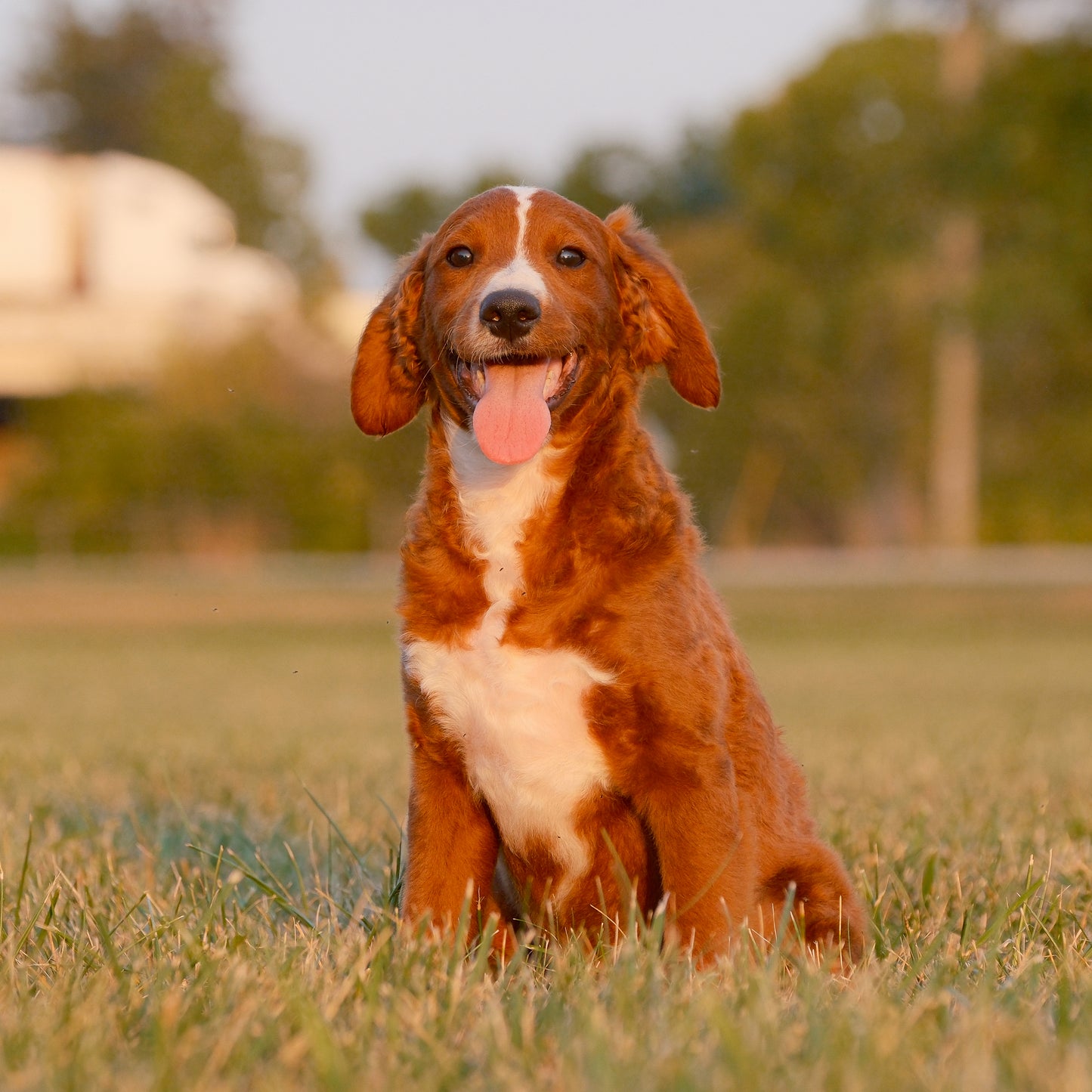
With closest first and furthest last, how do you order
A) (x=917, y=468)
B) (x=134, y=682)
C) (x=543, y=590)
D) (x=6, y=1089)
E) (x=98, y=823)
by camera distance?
(x=6, y=1089) → (x=543, y=590) → (x=98, y=823) → (x=134, y=682) → (x=917, y=468)

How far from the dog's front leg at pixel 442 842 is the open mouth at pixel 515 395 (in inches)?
24.8

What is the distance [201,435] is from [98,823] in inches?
1165

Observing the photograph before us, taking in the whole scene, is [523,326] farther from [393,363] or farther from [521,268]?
[393,363]

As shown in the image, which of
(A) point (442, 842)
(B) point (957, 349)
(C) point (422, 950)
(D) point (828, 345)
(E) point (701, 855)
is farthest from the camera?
(D) point (828, 345)

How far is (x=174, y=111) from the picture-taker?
44.4 meters

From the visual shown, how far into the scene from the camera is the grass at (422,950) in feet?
6.82

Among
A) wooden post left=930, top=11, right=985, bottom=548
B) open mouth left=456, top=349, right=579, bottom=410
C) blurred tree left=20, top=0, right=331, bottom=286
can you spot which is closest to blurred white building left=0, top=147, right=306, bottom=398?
blurred tree left=20, top=0, right=331, bottom=286

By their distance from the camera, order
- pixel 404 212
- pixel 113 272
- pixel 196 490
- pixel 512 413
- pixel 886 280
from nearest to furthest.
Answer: pixel 512 413 < pixel 886 280 < pixel 196 490 < pixel 113 272 < pixel 404 212

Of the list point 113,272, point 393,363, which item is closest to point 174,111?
point 113,272

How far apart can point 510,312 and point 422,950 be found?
124 cm

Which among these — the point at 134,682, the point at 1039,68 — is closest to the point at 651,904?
the point at 134,682

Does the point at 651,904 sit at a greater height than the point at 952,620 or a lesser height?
greater

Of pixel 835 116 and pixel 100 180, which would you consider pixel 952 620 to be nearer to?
pixel 835 116

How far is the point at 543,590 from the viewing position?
3020 mm
